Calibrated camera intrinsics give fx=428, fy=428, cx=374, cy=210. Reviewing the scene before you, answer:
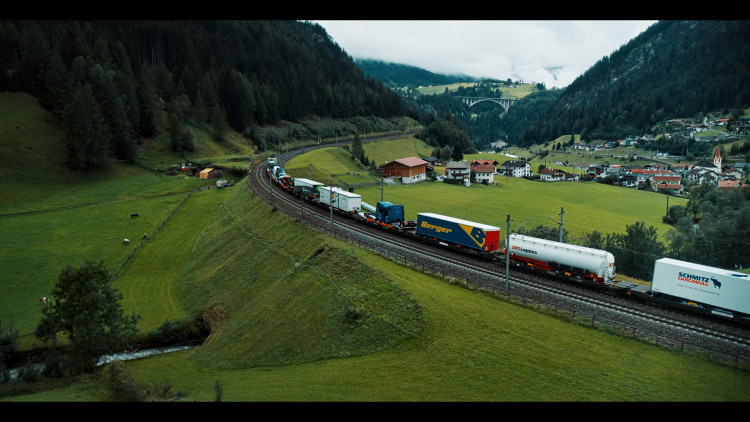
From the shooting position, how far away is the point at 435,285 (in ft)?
116

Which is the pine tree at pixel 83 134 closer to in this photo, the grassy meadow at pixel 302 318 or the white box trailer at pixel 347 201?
the grassy meadow at pixel 302 318

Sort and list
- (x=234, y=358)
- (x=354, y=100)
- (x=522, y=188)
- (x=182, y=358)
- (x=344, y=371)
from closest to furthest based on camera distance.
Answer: (x=344, y=371), (x=234, y=358), (x=182, y=358), (x=522, y=188), (x=354, y=100)

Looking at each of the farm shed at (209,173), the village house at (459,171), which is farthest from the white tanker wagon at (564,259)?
the village house at (459,171)

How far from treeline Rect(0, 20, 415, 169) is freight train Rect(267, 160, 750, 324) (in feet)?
209

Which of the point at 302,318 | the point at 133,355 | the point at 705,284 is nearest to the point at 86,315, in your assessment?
the point at 133,355

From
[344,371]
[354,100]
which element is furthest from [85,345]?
[354,100]

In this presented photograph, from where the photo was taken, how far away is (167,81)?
398 feet

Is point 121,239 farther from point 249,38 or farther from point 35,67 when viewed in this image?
point 249,38

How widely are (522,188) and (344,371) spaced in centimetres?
9614

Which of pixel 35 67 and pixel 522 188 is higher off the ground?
pixel 35 67

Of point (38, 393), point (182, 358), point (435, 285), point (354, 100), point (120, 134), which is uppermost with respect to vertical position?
point (354, 100)

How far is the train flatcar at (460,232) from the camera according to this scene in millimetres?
43969

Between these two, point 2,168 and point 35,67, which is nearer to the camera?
point 2,168

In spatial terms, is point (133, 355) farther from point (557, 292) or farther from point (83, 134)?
point (83, 134)
